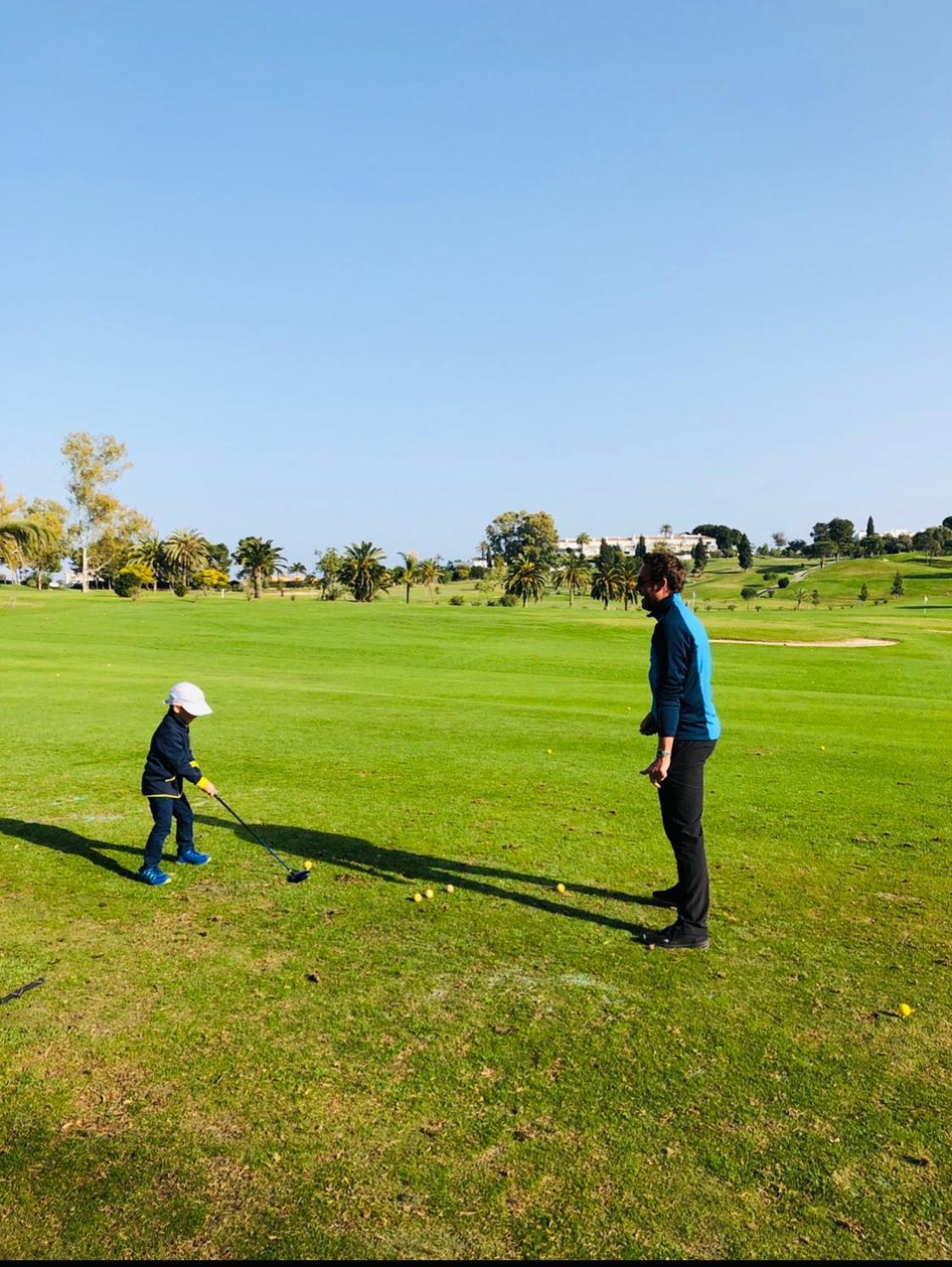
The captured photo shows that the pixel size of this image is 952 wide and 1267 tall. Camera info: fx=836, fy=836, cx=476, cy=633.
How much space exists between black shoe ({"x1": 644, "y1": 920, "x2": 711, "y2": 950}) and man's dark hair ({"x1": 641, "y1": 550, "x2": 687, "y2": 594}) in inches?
109

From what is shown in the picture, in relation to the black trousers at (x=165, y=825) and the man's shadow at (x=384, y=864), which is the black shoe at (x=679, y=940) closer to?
the man's shadow at (x=384, y=864)

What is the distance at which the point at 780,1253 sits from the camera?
3.65 metres

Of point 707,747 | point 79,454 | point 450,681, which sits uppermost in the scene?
point 79,454

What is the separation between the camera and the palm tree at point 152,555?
113500 millimetres

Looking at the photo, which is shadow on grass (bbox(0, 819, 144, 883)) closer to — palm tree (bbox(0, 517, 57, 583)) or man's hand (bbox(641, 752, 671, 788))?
man's hand (bbox(641, 752, 671, 788))

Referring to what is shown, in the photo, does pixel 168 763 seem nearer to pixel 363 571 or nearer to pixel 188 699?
pixel 188 699

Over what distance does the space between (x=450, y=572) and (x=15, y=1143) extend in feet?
624

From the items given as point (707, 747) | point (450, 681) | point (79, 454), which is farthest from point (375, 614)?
point (79, 454)

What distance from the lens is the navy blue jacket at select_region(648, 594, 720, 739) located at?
6844 mm

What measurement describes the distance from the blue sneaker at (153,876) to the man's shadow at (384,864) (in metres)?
0.21

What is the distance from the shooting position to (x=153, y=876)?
8.04 m

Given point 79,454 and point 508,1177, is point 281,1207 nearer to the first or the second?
point 508,1177

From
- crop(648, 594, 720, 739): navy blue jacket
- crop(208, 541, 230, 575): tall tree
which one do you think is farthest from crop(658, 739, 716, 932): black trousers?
crop(208, 541, 230, 575): tall tree

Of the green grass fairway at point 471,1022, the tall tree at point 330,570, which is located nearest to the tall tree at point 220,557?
the tall tree at point 330,570
